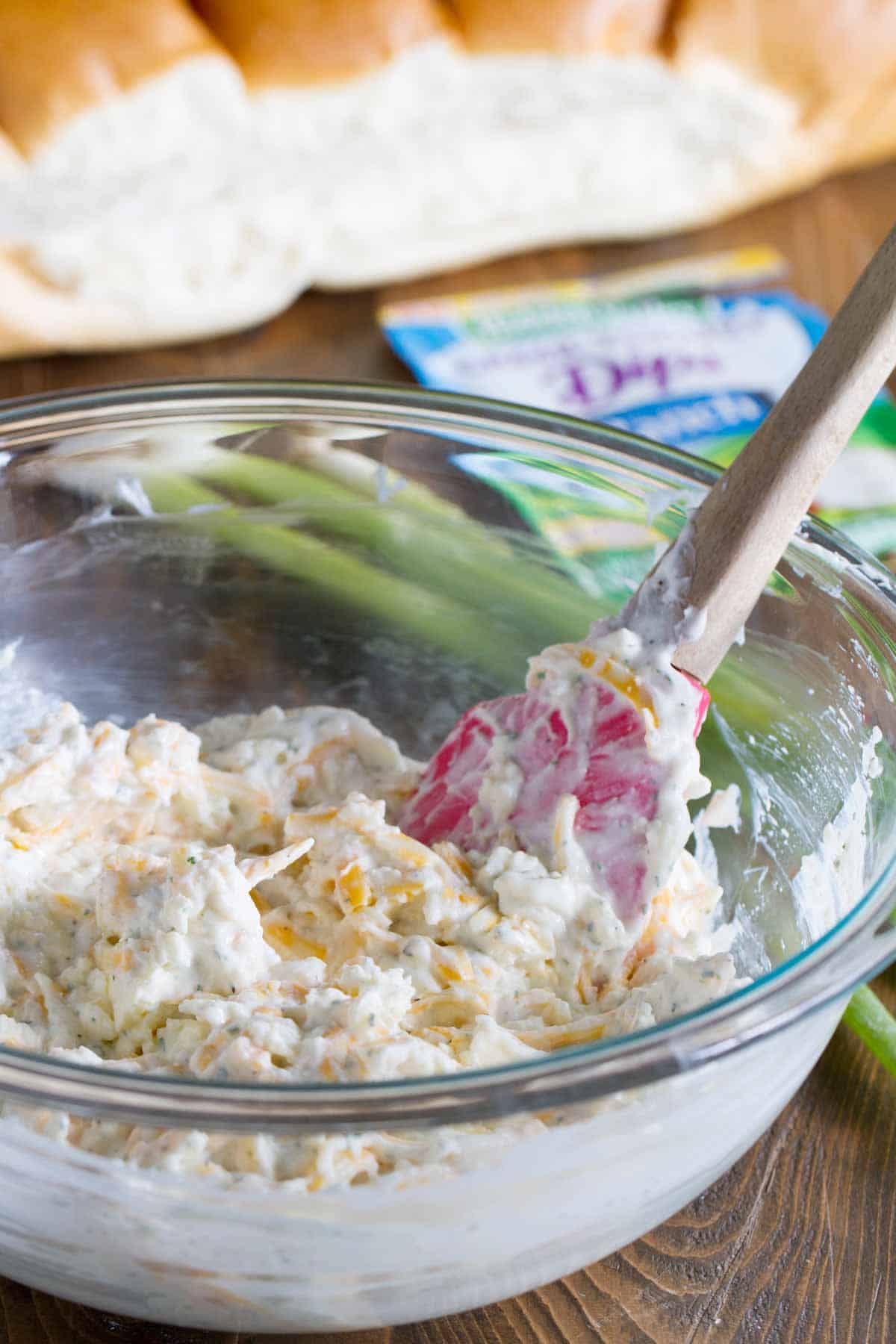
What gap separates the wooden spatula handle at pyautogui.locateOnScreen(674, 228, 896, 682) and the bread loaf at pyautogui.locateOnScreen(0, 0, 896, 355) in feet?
3.38

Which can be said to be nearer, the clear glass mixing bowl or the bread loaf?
the clear glass mixing bowl

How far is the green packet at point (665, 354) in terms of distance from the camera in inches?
68.9

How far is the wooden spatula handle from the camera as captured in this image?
983 mm

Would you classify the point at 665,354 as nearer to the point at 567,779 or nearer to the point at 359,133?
the point at 359,133

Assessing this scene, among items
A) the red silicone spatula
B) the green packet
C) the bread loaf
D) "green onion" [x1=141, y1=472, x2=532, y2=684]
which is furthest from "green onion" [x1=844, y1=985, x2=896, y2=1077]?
the bread loaf


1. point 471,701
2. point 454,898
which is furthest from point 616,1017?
point 471,701

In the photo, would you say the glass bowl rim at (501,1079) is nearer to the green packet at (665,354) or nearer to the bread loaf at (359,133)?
the green packet at (665,354)

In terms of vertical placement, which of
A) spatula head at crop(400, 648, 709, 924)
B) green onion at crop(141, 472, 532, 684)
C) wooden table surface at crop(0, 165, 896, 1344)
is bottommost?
wooden table surface at crop(0, 165, 896, 1344)

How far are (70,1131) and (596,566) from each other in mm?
659

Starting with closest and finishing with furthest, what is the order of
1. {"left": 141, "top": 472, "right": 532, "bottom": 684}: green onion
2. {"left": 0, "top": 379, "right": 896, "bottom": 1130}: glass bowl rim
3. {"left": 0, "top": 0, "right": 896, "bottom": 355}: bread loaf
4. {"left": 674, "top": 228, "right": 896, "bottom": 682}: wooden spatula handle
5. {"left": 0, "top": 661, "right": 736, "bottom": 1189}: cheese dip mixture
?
1. {"left": 0, "top": 379, "right": 896, "bottom": 1130}: glass bowl rim
2. {"left": 0, "top": 661, "right": 736, "bottom": 1189}: cheese dip mixture
3. {"left": 674, "top": 228, "right": 896, "bottom": 682}: wooden spatula handle
4. {"left": 141, "top": 472, "right": 532, "bottom": 684}: green onion
5. {"left": 0, "top": 0, "right": 896, "bottom": 355}: bread loaf

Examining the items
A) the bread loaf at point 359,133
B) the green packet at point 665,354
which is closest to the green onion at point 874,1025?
the green packet at point 665,354

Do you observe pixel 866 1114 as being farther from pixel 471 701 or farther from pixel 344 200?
pixel 344 200

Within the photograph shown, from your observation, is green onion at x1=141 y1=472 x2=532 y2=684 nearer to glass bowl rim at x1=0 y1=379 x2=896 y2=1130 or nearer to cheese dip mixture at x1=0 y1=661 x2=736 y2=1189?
cheese dip mixture at x1=0 y1=661 x2=736 y2=1189

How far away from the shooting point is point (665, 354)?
76.8 inches
